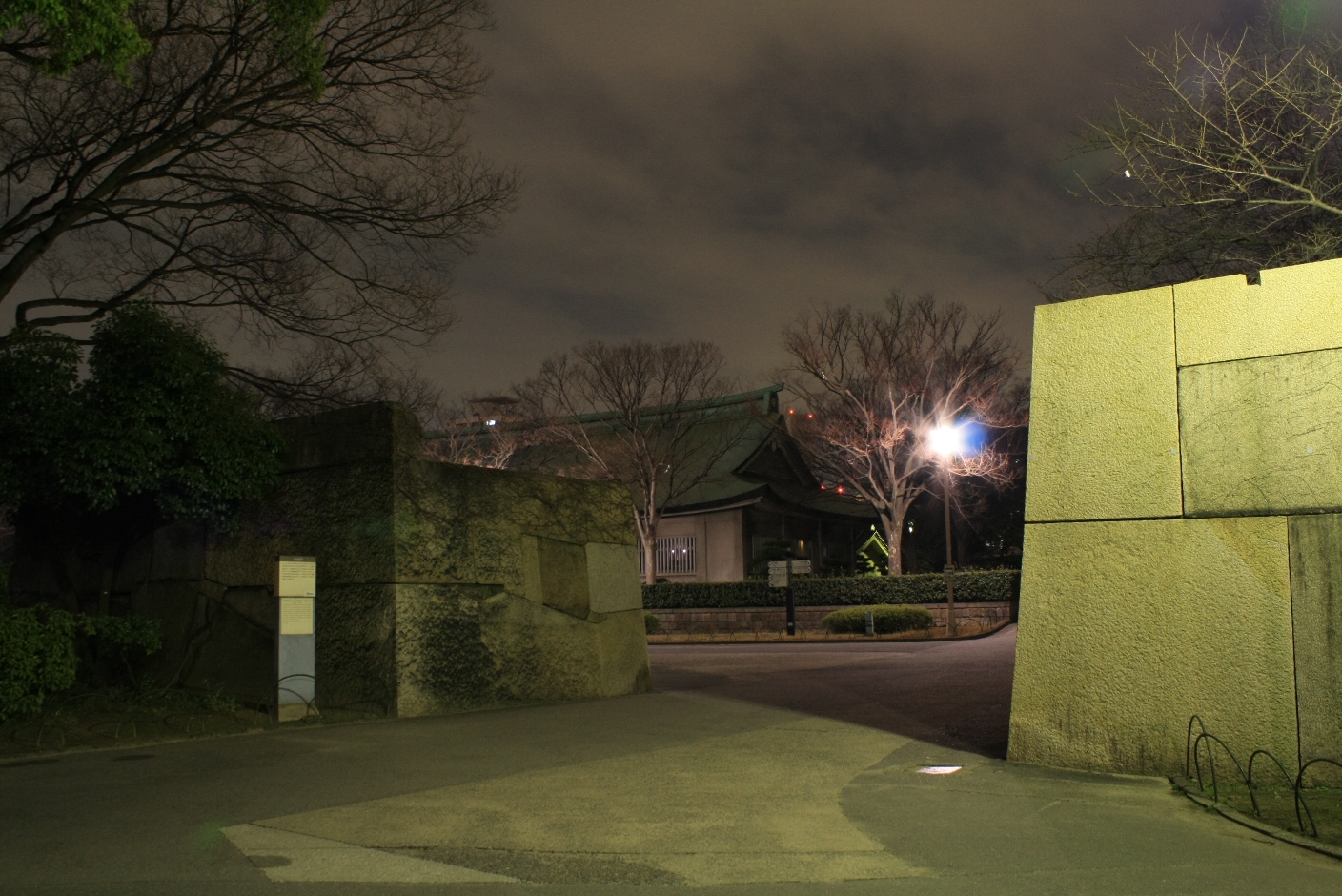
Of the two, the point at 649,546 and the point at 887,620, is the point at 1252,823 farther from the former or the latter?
the point at 649,546

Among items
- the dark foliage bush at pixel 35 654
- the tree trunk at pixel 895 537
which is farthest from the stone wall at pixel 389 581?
the tree trunk at pixel 895 537

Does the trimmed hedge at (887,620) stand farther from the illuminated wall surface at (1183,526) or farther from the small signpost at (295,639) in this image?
the illuminated wall surface at (1183,526)

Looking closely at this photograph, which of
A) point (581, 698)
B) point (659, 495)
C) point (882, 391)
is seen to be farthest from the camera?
point (659, 495)

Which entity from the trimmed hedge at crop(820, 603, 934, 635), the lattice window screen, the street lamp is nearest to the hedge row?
the street lamp

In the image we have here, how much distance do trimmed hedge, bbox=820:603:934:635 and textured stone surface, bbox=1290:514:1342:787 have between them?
20686mm

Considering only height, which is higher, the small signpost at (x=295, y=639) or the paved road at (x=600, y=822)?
the small signpost at (x=295, y=639)

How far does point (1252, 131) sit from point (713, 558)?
1042 inches

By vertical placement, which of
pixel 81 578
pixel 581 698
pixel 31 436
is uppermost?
pixel 31 436

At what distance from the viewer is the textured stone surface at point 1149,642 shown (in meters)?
6.72

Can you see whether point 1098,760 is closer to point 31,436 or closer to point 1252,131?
point 1252,131

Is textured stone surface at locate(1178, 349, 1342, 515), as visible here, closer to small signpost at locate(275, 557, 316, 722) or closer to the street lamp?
small signpost at locate(275, 557, 316, 722)

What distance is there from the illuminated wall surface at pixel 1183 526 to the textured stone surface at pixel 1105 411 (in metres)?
0.01

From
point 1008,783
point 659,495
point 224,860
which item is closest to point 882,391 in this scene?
point 659,495

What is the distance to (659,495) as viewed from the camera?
116 ft
